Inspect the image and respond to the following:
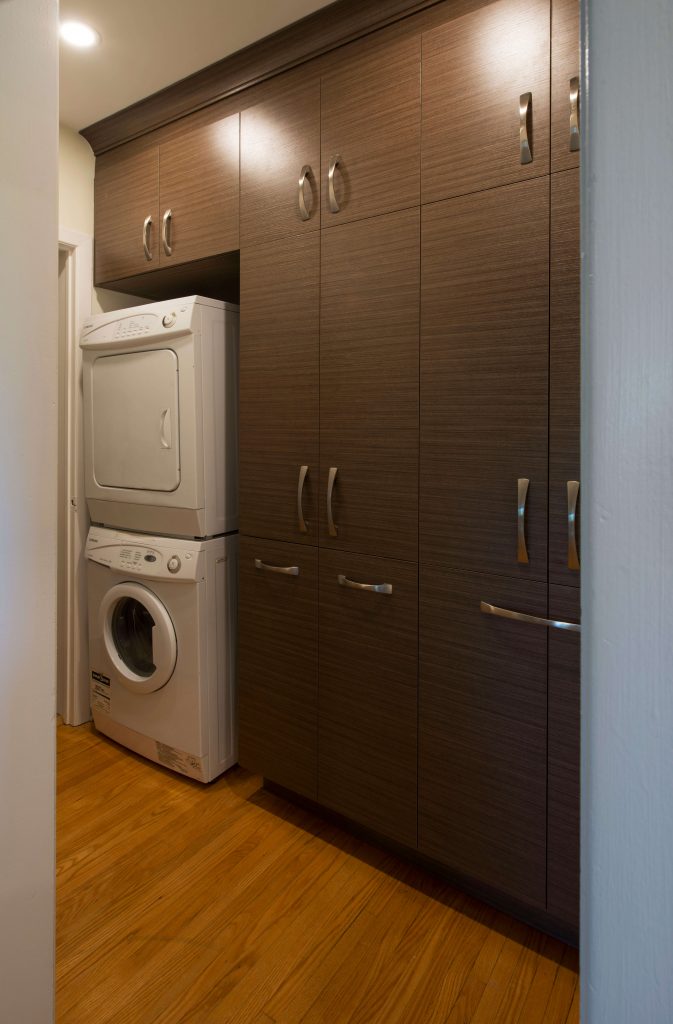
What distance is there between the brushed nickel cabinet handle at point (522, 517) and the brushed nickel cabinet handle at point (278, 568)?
76 centimetres

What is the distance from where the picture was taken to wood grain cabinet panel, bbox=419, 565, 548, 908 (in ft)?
4.75

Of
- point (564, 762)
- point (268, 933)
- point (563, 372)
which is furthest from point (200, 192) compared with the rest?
point (268, 933)

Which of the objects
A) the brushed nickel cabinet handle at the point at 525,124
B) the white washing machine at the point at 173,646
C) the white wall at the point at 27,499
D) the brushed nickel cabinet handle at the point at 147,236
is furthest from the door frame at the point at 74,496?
the brushed nickel cabinet handle at the point at 525,124

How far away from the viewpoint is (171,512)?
218 centimetres

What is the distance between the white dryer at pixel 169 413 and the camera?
2084 millimetres

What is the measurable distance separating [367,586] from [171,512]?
87cm

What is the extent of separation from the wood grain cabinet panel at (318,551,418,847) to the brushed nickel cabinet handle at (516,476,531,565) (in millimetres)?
321

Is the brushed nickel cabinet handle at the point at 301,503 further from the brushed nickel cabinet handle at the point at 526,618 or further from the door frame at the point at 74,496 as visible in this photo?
the door frame at the point at 74,496

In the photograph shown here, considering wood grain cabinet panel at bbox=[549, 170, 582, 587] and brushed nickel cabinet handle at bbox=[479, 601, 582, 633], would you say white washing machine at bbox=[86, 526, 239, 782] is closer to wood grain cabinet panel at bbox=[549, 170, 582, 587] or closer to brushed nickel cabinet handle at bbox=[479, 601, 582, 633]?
brushed nickel cabinet handle at bbox=[479, 601, 582, 633]

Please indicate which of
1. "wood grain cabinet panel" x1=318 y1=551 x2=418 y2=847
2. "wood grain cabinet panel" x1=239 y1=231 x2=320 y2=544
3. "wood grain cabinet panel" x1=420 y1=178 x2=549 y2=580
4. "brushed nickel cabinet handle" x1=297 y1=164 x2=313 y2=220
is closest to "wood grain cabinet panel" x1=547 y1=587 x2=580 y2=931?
"wood grain cabinet panel" x1=420 y1=178 x2=549 y2=580

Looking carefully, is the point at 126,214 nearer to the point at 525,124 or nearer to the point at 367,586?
the point at 525,124

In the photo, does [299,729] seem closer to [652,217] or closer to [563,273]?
[563,273]

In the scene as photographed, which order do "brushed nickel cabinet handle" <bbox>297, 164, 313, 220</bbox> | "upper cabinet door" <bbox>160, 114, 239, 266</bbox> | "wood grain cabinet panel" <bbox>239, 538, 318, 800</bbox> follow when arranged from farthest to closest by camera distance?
1. "upper cabinet door" <bbox>160, 114, 239, 266</bbox>
2. "wood grain cabinet panel" <bbox>239, 538, 318, 800</bbox>
3. "brushed nickel cabinet handle" <bbox>297, 164, 313, 220</bbox>

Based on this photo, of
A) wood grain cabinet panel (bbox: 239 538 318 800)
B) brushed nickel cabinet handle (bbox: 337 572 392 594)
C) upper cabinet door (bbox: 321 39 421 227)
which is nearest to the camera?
upper cabinet door (bbox: 321 39 421 227)
